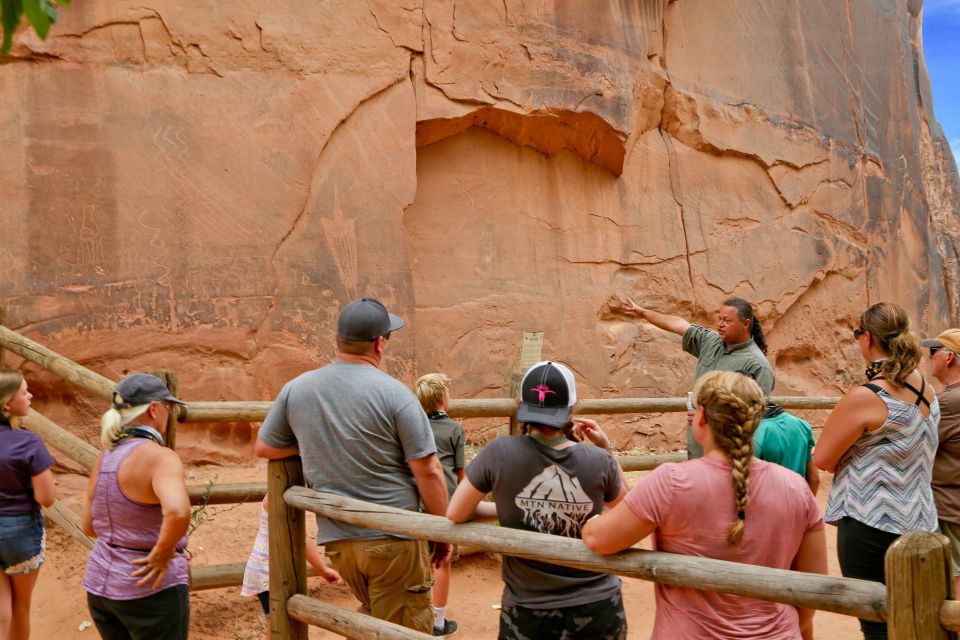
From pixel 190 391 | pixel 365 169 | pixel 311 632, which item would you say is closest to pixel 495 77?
pixel 365 169

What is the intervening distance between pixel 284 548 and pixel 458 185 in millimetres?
5586

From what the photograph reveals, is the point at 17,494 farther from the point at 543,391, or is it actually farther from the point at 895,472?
the point at 895,472

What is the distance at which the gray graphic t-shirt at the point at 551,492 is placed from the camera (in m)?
2.77

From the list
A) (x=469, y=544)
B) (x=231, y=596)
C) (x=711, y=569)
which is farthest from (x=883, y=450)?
(x=231, y=596)

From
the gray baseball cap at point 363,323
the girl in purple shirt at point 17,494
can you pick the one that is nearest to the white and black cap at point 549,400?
the gray baseball cap at point 363,323

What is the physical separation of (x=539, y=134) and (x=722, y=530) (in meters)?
6.98

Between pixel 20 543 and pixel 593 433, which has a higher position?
pixel 593 433

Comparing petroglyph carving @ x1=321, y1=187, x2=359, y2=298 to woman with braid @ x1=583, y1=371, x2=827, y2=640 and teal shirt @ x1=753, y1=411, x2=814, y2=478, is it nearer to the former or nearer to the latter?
teal shirt @ x1=753, y1=411, x2=814, y2=478

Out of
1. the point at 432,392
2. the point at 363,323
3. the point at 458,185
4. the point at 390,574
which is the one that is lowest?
the point at 390,574

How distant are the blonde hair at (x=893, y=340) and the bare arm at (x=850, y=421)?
117mm

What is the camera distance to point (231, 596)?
535 cm

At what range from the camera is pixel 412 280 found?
800 cm

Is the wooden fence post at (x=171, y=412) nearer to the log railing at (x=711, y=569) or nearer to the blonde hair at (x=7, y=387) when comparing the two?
the blonde hair at (x=7, y=387)

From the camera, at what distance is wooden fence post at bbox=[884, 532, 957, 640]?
7.06 ft
